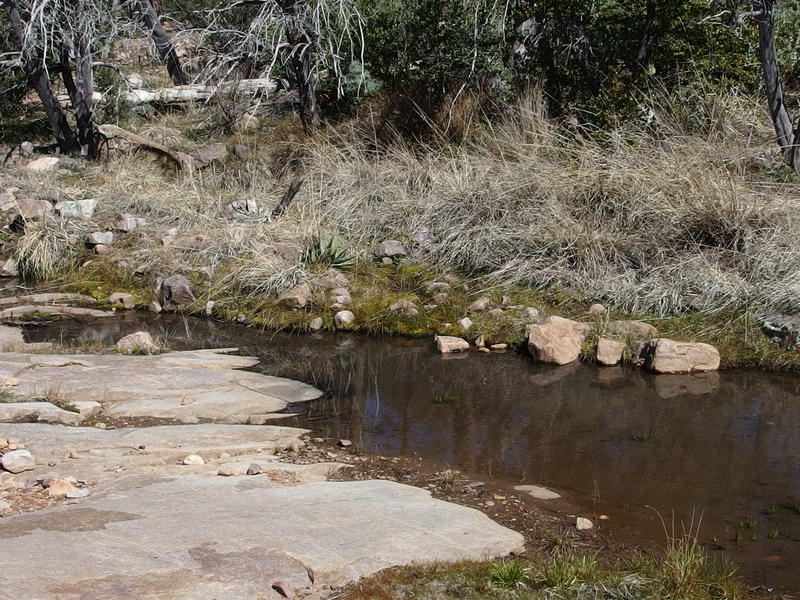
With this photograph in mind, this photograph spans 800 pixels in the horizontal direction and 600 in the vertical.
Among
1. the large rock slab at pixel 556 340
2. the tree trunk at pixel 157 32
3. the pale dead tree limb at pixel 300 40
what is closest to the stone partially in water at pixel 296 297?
the large rock slab at pixel 556 340

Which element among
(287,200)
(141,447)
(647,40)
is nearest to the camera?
(141,447)

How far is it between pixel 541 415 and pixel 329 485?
7.31 ft

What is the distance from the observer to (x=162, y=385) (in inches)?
250

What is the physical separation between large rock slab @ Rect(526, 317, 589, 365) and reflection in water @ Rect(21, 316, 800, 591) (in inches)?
5.4

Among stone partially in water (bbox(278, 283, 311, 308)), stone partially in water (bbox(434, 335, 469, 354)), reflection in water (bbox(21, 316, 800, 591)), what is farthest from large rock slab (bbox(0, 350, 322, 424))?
stone partially in water (bbox(278, 283, 311, 308))

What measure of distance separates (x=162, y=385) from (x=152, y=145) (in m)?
8.14

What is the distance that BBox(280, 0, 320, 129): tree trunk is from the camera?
12.4 metres

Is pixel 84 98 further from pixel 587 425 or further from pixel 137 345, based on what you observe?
pixel 587 425

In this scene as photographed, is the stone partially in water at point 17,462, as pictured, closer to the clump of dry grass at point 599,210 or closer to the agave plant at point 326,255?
the agave plant at point 326,255

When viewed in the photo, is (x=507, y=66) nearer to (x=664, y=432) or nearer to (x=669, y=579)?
(x=664, y=432)

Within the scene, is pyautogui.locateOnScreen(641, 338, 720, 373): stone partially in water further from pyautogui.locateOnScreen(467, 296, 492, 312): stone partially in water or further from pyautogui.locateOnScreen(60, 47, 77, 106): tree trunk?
pyautogui.locateOnScreen(60, 47, 77, 106): tree trunk

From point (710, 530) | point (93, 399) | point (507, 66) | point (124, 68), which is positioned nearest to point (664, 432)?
point (710, 530)

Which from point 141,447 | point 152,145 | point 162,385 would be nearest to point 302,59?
point 152,145

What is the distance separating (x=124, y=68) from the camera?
1795cm
